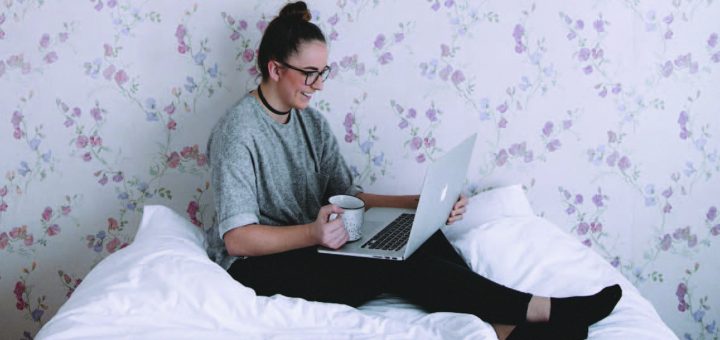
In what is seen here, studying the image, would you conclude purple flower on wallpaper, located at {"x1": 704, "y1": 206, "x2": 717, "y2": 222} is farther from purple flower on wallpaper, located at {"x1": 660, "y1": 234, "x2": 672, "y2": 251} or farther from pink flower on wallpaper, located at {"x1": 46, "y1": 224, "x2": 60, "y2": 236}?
pink flower on wallpaper, located at {"x1": 46, "y1": 224, "x2": 60, "y2": 236}

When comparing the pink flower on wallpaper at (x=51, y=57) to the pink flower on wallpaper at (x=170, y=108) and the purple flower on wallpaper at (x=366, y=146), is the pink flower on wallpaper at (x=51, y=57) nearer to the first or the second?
the pink flower on wallpaper at (x=170, y=108)

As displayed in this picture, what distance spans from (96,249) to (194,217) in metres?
→ 0.33

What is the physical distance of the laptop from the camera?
4.06 ft

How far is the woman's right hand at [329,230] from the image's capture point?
132cm

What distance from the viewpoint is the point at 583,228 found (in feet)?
6.36

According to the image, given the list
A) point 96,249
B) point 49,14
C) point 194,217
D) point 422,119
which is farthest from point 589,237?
point 49,14

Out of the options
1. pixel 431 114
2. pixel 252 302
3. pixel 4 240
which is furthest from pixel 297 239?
pixel 4 240

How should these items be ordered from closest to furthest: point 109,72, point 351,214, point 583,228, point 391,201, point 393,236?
1. point 351,214
2. point 393,236
3. point 391,201
4. point 109,72
5. point 583,228

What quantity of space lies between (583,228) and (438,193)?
84 cm

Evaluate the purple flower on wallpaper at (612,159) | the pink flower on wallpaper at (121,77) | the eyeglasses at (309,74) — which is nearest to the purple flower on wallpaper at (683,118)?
the purple flower on wallpaper at (612,159)

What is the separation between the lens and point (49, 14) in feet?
5.90

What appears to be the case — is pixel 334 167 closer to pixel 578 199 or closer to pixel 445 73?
pixel 445 73

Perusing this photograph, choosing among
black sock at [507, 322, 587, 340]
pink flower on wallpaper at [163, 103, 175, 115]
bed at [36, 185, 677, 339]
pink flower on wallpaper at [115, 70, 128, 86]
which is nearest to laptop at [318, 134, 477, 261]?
bed at [36, 185, 677, 339]

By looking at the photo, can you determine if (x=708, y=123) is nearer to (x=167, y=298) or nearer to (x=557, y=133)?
(x=557, y=133)
